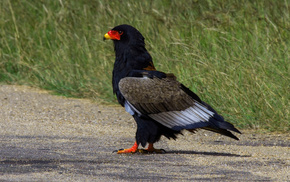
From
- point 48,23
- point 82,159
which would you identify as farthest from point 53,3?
point 82,159

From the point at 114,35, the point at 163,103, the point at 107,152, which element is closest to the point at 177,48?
the point at 114,35

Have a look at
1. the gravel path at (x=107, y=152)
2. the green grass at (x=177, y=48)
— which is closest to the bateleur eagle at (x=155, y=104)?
the gravel path at (x=107, y=152)

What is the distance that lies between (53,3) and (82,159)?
7039 millimetres

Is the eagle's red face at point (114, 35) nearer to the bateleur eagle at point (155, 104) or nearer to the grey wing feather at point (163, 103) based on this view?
the bateleur eagle at point (155, 104)

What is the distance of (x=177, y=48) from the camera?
917cm

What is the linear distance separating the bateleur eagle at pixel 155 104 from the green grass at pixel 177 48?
1778mm

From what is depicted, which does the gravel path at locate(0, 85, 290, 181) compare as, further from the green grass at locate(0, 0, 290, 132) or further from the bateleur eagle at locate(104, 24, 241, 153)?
the green grass at locate(0, 0, 290, 132)

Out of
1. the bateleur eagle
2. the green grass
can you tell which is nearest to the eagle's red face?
the bateleur eagle

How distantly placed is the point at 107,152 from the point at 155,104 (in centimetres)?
63

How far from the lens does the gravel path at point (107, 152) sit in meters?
4.82

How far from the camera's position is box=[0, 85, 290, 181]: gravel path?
190 inches

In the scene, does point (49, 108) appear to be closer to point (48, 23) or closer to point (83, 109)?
point (83, 109)

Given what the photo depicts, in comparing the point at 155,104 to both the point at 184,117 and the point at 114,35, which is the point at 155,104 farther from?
the point at 114,35

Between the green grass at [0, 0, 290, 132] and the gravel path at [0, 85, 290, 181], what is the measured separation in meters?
0.66
